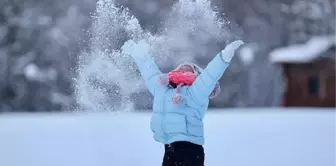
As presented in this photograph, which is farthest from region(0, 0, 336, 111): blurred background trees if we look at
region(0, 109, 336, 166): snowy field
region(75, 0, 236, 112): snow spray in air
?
region(75, 0, 236, 112): snow spray in air

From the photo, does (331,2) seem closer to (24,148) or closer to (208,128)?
(208,128)

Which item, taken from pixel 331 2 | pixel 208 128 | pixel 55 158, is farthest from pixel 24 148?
pixel 331 2

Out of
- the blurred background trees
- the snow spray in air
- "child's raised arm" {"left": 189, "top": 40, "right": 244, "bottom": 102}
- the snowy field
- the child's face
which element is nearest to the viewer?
"child's raised arm" {"left": 189, "top": 40, "right": 244, "bottom": 102}

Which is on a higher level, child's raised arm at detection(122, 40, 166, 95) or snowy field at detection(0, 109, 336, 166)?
child's raised arm at detection(122, 40, 166, 95)

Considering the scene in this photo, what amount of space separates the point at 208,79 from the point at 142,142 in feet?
8.61

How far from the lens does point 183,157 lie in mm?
3568

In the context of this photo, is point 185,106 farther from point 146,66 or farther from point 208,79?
point 146,66

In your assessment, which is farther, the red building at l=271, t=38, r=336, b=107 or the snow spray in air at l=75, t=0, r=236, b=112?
the red building at l=271, t=38, r=336, b=107

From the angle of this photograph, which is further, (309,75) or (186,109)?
(309,75)

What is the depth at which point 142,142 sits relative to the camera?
6086 mm

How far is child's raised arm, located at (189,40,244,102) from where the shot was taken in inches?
138

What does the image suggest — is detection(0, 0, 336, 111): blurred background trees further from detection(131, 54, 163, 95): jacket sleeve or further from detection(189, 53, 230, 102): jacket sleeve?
detection(189, 53, 230, 102): jacket sleeve

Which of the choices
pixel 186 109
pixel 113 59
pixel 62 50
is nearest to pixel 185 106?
pixel 186 109

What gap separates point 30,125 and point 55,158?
2.91m
